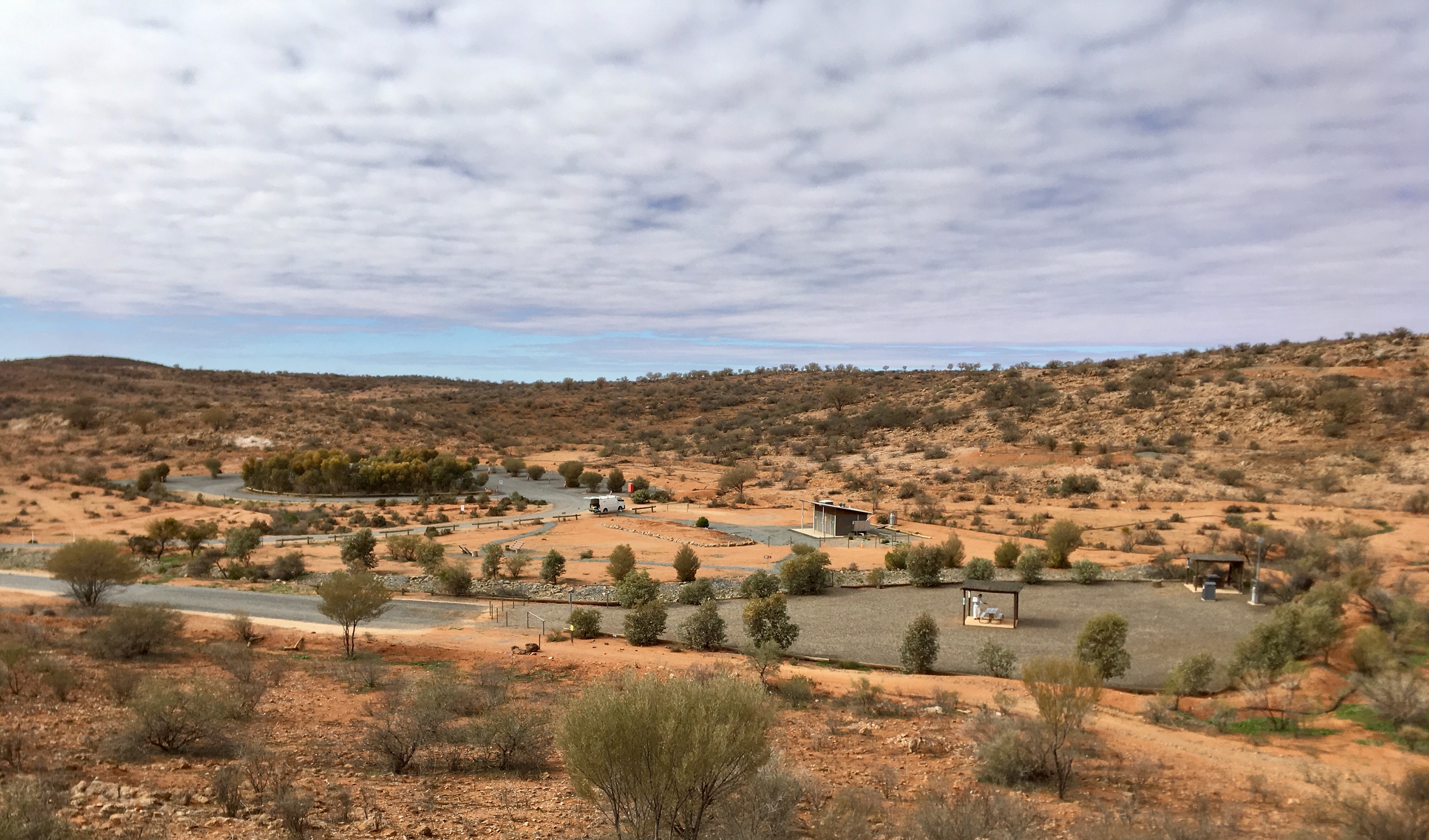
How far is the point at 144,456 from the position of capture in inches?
2665

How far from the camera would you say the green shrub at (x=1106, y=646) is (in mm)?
16969

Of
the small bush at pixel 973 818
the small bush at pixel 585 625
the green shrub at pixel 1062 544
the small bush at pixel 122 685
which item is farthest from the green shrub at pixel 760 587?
the small bush at pixel 122 685

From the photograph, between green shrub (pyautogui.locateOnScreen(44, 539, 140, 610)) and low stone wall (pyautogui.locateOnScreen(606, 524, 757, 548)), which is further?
low stone wall (pyautogui.locateOnScreen(606, 524, 757, 548))

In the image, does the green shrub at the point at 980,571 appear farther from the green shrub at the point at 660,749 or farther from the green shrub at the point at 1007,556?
the green shrub at the point at 660,749

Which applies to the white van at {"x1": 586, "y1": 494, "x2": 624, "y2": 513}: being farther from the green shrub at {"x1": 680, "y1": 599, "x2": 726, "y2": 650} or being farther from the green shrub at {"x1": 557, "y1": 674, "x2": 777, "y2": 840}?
the green shrub at {"x1": 557, "y1": 674, "x2": 777, "y2": 840}

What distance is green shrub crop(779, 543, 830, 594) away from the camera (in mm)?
27453

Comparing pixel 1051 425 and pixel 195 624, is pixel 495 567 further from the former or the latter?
pixel 1051 425

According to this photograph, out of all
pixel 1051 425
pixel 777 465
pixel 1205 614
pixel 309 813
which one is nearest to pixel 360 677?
pixel 309 813

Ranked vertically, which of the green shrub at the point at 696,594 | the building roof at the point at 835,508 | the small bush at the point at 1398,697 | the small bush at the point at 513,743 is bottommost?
the green shrub at the point at 696,594

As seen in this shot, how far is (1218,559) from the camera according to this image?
25.0m

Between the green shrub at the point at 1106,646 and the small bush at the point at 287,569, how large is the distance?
29758mm

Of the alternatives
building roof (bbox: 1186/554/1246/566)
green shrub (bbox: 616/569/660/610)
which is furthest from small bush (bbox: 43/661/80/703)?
building roof (bbox: 1186/554/1246/566)

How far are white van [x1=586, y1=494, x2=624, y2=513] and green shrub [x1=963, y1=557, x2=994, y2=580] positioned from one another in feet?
81.3

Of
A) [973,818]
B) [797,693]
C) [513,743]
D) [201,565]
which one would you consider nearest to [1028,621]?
[797,693]
